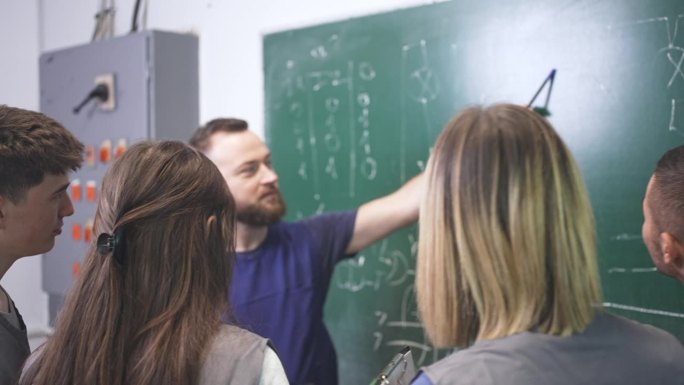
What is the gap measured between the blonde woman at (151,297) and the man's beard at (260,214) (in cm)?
78

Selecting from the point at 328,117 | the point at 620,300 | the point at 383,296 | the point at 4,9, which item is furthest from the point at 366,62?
the point at 4,9

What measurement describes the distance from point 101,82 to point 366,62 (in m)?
1.33

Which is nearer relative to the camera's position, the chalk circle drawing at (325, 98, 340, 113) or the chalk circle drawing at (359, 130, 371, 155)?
the chalk circle drawing at (359, 130, 371, 155)

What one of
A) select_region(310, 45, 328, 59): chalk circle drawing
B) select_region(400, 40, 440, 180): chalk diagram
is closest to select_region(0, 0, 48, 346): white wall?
select_region(310, 45, 328, 59): chalk circle drawing

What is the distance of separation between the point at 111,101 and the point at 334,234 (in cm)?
146

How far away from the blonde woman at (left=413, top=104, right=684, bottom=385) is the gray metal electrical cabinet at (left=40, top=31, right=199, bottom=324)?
2.11 m

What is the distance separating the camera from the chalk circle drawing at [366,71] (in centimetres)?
231

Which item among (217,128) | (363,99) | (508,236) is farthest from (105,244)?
(363,99)

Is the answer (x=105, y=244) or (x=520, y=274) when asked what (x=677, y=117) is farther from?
(x=105, y=244)

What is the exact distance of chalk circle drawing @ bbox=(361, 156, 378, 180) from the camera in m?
2.31

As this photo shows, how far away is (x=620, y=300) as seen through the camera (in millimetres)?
1795

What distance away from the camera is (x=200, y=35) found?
2.96 metres

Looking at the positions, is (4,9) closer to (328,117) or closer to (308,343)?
(328,117)

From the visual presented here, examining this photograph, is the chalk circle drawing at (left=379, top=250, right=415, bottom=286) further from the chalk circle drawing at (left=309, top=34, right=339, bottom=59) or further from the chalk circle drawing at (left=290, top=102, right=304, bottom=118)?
the chalk circle drawing at (left=309, top=34, right=339, bottom=59)
